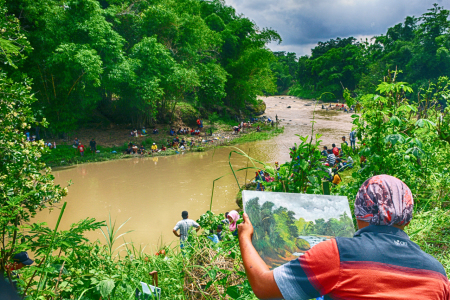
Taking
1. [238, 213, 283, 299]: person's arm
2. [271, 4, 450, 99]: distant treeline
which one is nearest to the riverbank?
[271, 4, 450, 99]: distant treeline

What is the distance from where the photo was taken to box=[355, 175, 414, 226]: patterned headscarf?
1.13 m

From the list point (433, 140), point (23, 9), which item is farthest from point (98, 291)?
point (23, 9)

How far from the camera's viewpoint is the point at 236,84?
1165 inches

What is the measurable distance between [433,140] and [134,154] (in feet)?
51.4

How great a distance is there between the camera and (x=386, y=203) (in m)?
1.15

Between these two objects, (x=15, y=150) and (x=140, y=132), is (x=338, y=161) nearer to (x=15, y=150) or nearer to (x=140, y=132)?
(x=15, y=150)

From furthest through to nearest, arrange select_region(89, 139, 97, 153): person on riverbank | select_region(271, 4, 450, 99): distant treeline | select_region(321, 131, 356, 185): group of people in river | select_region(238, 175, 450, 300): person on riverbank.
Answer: select_region(271, 4, 450, 99): distant treeline → select_region(89, 139, 97, 153): person on riverbank → select_region(321, 131, 356, 185): group of people in river → select_region(238, 175, 450, 300): person on riverbank

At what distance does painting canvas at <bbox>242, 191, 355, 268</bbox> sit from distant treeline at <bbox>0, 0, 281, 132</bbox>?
12.6 m

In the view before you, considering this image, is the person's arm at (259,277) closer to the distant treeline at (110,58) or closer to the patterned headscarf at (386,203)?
the patterned headscarf at (386,203)

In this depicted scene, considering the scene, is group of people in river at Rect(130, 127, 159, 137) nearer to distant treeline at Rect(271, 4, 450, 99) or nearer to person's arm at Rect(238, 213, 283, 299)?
distant treeline at Rect(271, 4, 450, 99)

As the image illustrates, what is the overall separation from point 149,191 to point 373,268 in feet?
37.2

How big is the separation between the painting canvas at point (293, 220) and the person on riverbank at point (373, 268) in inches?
27.2

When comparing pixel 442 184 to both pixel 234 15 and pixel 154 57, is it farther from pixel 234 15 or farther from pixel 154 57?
pixel 234 15

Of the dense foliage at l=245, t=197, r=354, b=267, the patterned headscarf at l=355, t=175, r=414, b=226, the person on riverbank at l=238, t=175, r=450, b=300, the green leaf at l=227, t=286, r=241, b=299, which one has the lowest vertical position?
the green leaf at l=227, t=286, r=241, b=299
